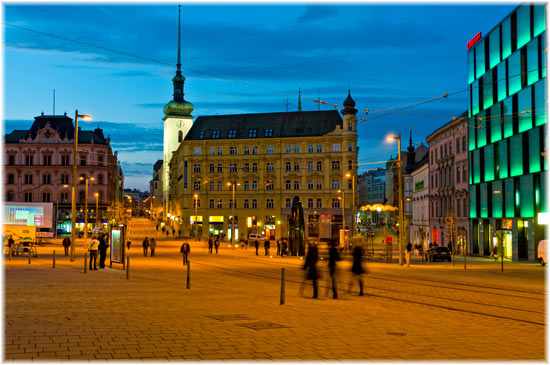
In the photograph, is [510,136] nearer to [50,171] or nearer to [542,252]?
[542,252]

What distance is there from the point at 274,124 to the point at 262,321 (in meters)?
86.0

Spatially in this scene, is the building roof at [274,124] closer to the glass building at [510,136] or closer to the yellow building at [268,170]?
the yellow building at [268,170]

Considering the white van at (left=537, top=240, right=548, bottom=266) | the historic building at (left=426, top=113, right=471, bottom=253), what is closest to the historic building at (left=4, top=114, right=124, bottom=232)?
the historic building at (left=426, top=113, right=471, bottom=253)

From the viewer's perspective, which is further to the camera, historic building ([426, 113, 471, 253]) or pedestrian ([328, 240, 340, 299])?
historic building ([426, 113, 471, 253])

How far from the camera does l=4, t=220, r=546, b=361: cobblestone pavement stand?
1003 cm

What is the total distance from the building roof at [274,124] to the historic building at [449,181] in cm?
2345

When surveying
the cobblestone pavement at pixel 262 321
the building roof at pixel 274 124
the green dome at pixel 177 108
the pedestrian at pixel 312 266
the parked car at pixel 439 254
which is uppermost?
the green dome at pixel 177 108

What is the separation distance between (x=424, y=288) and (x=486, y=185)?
31203 mm

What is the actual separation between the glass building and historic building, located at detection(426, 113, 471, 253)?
3953 millimetres

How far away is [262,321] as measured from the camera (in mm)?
13609

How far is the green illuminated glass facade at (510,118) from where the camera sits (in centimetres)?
4247

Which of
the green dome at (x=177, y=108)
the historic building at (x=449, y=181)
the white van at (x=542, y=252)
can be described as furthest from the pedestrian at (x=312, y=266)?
the green dome at (x=177, y=108)

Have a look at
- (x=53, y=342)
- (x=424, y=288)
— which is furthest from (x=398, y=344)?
(x=424, y=288)

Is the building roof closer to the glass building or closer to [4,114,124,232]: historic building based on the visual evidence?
[4,114,124,232]: historic building
